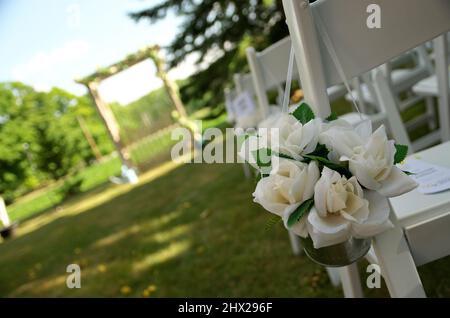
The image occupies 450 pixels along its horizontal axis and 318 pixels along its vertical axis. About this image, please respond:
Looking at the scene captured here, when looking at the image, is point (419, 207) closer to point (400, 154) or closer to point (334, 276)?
point (400, 154)

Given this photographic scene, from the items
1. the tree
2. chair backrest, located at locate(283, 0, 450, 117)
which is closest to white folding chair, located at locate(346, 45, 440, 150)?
chair backrest, located at locate(283, 0, 450, 117)

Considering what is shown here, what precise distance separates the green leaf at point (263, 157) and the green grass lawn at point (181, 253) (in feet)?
0.55

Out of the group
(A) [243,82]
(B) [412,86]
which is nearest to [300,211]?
(A) [243,82]

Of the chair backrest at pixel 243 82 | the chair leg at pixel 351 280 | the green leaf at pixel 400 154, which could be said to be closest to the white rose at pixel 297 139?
the green leaf at pixel 400 154

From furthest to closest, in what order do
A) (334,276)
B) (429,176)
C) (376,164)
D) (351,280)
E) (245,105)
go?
1. (245,105)
2. (334,276)
3. (351,280)
4. (429,176)
5. (376,164)

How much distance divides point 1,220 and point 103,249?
551 centimetres

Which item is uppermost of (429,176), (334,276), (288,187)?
(288,187)

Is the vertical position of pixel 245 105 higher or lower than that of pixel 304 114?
lower

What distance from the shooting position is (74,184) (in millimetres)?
9281

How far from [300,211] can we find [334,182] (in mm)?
73

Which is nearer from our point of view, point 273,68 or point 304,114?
point 304,114

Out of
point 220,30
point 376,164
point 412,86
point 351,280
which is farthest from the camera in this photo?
point 220,30

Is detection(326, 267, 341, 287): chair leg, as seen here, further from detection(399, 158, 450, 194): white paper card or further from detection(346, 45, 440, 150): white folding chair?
detection(346, 45, 440, 150): white folding chair

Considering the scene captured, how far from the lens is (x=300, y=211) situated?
606 mm
